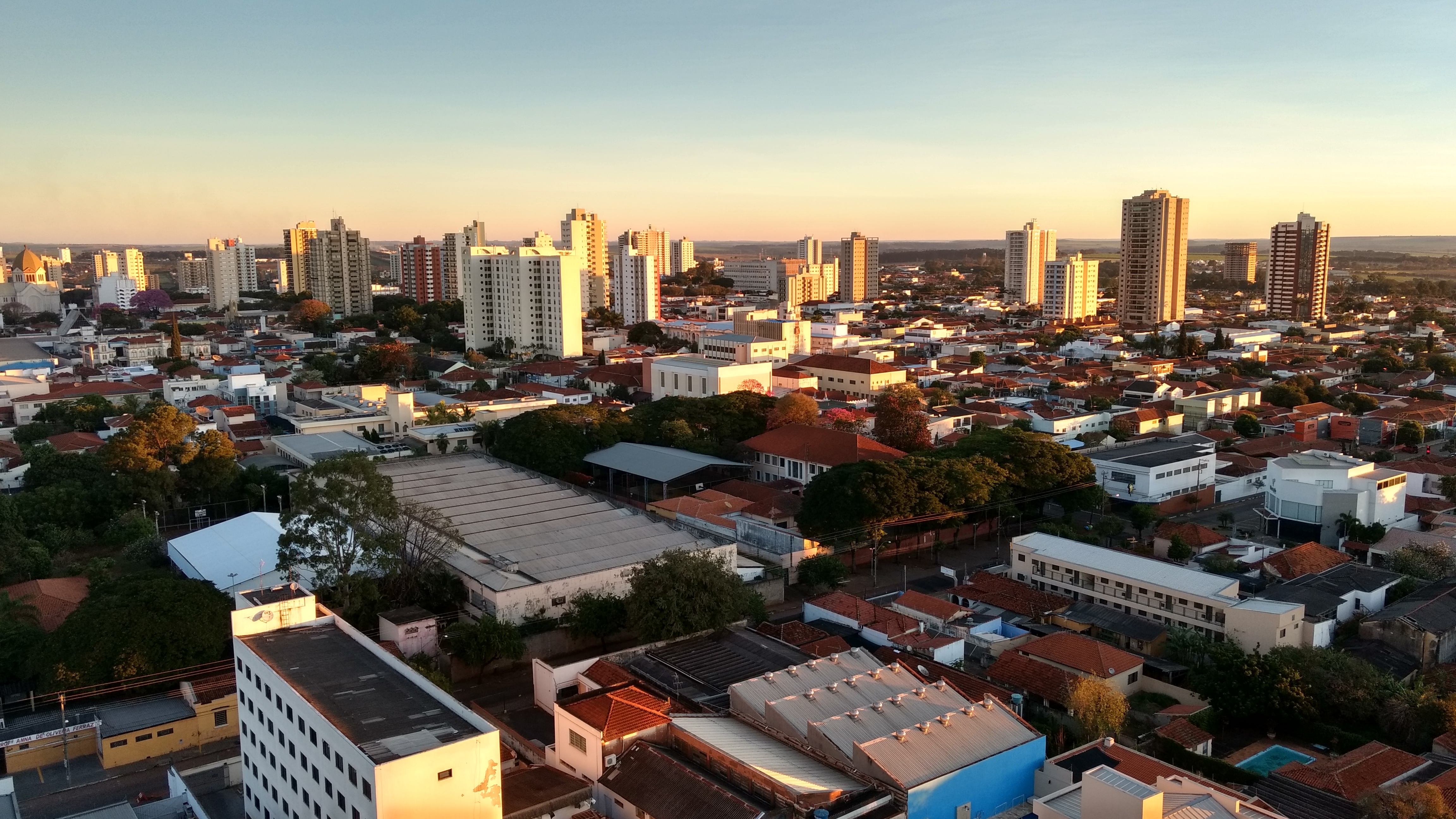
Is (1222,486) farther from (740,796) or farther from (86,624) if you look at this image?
(86,624)

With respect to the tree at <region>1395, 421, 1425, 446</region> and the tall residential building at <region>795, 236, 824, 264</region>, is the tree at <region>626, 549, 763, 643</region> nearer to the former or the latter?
the tree at <region>1395, 421, 1425, 446</region>

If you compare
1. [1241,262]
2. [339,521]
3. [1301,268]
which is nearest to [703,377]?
[339,521]

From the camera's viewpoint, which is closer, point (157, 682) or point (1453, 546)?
point (157, 682)

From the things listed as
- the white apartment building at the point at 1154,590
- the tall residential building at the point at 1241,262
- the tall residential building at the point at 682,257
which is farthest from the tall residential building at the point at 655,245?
the white apartment building at the point at 1154,590

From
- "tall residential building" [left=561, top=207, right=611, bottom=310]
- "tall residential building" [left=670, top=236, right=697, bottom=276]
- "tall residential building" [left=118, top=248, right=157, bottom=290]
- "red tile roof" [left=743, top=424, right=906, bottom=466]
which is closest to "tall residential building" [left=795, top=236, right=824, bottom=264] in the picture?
"tall residential building" [left=670, top=236, right=697, bottom=276]

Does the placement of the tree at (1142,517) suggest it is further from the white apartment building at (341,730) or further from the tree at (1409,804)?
the white apartment building at (341,730)

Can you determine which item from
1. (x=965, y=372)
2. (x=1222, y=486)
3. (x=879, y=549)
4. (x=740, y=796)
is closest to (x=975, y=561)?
(x=879, y=549)
